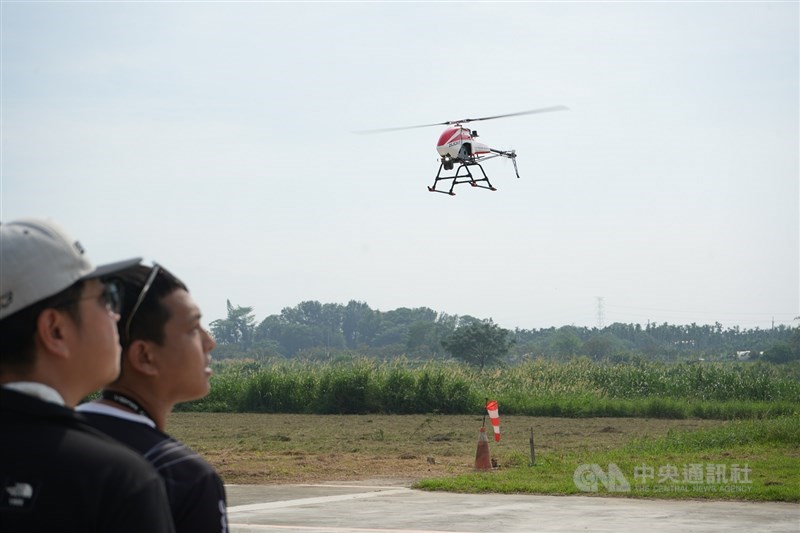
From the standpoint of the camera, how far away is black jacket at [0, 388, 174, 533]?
1.88m

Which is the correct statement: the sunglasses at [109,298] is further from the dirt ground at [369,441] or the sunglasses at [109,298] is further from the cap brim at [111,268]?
the dirt ground at [369,441]

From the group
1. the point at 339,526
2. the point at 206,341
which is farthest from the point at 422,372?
the point at 206,341

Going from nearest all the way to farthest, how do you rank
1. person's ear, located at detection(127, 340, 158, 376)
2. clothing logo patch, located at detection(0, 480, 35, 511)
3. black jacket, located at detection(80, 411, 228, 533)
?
clothing logo patch, located at detection(0, 480, 35, 511)
black jacket, located at detection(80, 411, 228, 533)
person's ear, located at detection(127, 340, 158, 376)

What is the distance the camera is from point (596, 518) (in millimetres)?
13078

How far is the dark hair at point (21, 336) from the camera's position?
2.20m

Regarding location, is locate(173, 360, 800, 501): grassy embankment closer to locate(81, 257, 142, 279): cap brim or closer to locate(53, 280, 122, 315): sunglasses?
locate(81, 257, 142, 279): cap brim

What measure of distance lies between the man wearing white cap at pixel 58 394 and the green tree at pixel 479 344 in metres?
107

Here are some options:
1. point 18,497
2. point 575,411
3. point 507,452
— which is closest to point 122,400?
point 18,497

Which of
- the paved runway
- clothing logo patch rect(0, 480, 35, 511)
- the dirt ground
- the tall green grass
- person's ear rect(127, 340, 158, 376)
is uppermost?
person's ear rect(127, 340, 158, 376)

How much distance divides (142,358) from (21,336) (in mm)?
874

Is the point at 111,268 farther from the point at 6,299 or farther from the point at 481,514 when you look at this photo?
the point at 481,514

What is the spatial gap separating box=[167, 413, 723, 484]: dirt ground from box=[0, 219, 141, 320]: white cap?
657 inches

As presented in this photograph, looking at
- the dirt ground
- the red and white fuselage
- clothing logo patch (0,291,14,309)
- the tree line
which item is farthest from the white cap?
the tree line

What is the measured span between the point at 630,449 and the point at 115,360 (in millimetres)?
20800
